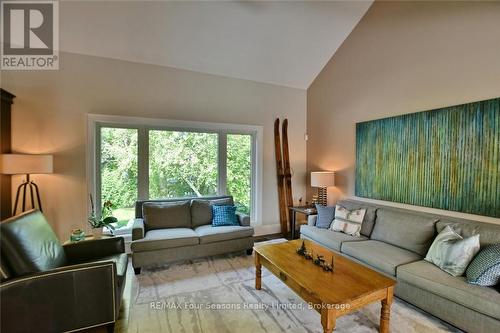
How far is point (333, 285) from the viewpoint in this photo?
1899mm

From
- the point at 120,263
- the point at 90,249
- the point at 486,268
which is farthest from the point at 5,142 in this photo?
the point at 486,268

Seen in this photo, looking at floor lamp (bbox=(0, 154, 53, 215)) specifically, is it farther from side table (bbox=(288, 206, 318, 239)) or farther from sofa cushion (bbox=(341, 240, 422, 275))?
sofa cushion (bbox=(341, 240, 422, 275))

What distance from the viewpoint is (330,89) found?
449cm

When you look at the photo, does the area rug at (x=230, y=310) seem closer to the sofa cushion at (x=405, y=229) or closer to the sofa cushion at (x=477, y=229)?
the sofa cushion at (x=405, y=229)

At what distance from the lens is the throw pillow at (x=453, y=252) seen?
2133mm

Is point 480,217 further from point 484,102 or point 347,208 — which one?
point 347,208

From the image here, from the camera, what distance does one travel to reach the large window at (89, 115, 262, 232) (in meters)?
3.65

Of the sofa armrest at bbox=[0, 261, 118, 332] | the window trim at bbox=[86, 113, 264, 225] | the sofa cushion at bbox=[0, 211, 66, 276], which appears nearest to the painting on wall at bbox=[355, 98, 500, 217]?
the window trim at bbox=[86, 113, 264, 225]

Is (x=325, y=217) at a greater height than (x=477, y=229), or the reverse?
(x=477, y=229)

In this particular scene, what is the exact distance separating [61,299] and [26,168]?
187 centimetres

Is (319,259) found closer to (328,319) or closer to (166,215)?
(328,319)

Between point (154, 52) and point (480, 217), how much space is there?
4658 mm

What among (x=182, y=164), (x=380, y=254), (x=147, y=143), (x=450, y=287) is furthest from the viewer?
(x=182, y=164)

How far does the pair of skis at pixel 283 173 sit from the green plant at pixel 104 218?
2.96 m
